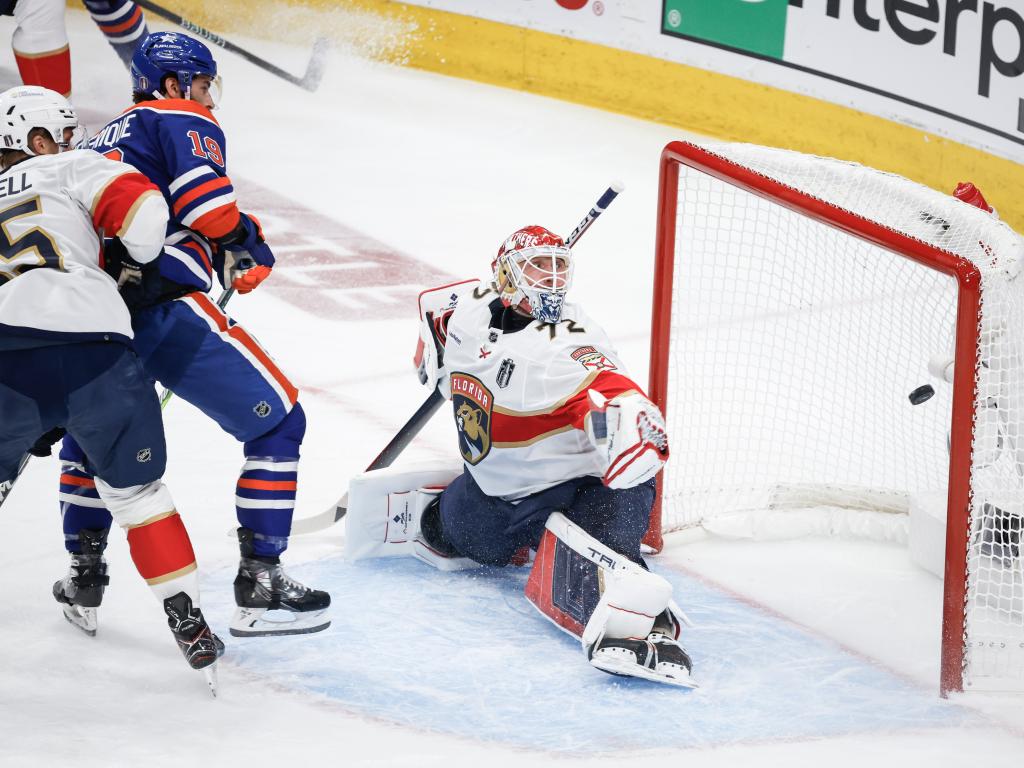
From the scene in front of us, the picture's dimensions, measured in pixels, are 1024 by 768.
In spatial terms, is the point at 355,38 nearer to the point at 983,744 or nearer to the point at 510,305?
the point at 510,305

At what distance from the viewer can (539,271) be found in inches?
118

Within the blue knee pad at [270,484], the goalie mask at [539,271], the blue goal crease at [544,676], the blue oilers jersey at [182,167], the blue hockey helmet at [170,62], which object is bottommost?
the blue goal crease at [544,676]

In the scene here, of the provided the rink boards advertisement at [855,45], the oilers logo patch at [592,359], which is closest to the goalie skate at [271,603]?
the oilers logo patch at [592,359]

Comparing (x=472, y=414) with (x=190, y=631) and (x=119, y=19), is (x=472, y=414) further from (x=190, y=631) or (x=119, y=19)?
(x=119, y=19)

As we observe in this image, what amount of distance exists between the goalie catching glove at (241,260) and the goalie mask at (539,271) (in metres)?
0.51

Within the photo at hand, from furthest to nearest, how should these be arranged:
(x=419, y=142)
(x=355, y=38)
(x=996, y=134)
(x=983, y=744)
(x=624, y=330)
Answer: (x=355, y=38)
(x=419, y=142)
(x=996, y=134)
(x=624, y=330)
(x=983, y=744)

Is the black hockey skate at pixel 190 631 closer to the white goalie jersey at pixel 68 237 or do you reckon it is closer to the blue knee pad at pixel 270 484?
the blue knee pad at pixel 270 484

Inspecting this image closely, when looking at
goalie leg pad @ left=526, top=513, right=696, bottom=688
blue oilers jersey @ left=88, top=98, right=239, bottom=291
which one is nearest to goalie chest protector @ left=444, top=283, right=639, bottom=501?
goalie leg pad @ left=526, top=513, right=696, bottom=688

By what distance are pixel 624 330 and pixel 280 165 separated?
7.32 ft

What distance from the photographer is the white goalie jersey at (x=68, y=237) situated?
2.47 metres

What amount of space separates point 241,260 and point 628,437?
86cm

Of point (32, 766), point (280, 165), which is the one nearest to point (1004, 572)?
point (32, 766)

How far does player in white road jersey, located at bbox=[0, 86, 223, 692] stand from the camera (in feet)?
8.13

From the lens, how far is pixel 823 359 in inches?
184
